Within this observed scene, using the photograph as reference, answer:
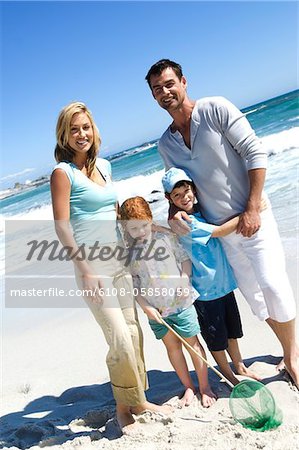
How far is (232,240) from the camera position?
3.27 meters

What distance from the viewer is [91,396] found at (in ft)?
13.2

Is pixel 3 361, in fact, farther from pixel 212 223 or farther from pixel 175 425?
pixel 212 223

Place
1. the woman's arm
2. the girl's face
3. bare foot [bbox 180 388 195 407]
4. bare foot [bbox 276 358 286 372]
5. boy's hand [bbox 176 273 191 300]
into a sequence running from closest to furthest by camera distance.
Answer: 1. the woman's arm
2. the girl's face
3. boy's hand [bbox 176 273 191 300]
4. bare foot [bbox 180 388 195 407]
5. bare foot [bbox 276 358 286 372]

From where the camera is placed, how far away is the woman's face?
116 inches

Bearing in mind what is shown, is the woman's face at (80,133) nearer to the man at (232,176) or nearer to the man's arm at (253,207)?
the man at (232,176)

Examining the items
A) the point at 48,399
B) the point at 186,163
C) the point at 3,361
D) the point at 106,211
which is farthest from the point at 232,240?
the point at 3,361

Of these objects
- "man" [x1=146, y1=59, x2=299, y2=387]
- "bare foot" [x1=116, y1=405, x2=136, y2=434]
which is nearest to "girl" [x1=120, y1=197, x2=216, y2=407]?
"man" [x1=146, y1=59, x2=299, y2=387]

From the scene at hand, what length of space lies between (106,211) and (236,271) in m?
1.00

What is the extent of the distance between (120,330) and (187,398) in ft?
2.50

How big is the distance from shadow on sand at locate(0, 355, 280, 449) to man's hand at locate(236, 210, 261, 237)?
3.72 ft

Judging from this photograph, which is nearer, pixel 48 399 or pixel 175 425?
pixel 175 425

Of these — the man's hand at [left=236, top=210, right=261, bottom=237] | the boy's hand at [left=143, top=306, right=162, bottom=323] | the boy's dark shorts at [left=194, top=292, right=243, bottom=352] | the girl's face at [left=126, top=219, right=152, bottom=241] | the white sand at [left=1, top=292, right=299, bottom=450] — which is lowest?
the white sand at [left=1, top=292, right=299, bottom=450]

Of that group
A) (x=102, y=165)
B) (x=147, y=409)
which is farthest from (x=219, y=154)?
(x=147, y=409)

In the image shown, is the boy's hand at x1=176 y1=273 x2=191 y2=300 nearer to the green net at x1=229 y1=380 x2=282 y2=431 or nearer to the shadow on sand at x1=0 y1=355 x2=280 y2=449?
the green net at x1=229 y1=380 x2=282 y2=431
